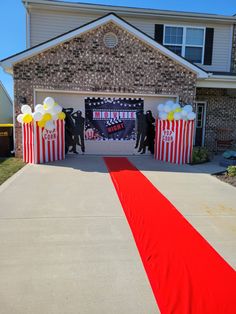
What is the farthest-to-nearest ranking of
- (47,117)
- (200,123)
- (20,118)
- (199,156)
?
(200,123), (199,156), (20,118), (47,117)

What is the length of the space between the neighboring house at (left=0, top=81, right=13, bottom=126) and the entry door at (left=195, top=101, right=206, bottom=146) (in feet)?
49.8

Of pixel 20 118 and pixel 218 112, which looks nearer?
pixel 20 118

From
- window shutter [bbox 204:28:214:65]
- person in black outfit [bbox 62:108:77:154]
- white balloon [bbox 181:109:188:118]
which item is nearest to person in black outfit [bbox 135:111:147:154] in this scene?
white balloon [bbox 181:109:188:118]

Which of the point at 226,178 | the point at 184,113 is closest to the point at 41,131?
the point at 184,113

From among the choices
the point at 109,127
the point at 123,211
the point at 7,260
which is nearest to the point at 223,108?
the point at 109,127

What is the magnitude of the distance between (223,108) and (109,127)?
576 centimetres

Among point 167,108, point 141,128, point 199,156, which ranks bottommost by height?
point 199,156

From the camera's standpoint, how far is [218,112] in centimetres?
1255

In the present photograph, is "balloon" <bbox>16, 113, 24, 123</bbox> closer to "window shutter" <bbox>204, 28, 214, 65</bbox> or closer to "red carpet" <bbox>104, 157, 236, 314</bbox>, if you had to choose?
"red carpet" <bbox>104, 157, 236, 314</bbox>

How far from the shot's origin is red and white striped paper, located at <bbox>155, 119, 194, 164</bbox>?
9.16 m

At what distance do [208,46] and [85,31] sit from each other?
670cm

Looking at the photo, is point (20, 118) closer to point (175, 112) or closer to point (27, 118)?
point (27, 118)

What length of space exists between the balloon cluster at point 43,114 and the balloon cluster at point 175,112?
3557 millimetres

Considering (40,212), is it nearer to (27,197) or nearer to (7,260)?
(27,197)
